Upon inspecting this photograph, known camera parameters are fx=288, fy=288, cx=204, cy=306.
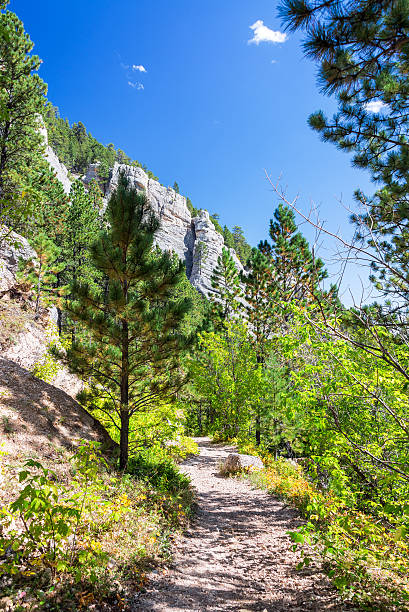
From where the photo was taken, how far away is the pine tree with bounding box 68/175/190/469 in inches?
231

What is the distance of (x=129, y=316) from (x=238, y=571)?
460 centimetres

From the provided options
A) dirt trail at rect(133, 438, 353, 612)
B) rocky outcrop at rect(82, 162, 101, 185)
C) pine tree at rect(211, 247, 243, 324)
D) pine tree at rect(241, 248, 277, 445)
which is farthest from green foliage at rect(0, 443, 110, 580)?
rocky outcrop at rect(82, 162, 101, 185)

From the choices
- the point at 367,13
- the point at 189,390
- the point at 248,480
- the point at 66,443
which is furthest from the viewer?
the point at 248,480

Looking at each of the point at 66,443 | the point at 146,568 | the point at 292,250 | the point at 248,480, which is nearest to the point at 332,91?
the point at 146,568

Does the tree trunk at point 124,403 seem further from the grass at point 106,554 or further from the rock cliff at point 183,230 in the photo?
the rock cliff at point 183,230

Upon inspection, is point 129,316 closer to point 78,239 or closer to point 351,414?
point 351,414

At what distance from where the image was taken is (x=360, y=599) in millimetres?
3174

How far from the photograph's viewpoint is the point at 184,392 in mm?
7215

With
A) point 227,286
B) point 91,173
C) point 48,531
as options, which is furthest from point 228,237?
point 48,531

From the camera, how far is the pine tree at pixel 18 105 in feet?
38.8

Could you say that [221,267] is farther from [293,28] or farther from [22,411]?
[293,28]

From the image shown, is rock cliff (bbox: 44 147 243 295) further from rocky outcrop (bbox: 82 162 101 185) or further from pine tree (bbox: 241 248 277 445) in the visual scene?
pine tree (bbox: 241 248 277 445)

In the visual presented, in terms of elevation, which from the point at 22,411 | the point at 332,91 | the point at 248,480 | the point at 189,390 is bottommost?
the point at 248,480

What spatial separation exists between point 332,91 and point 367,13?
0.71m
